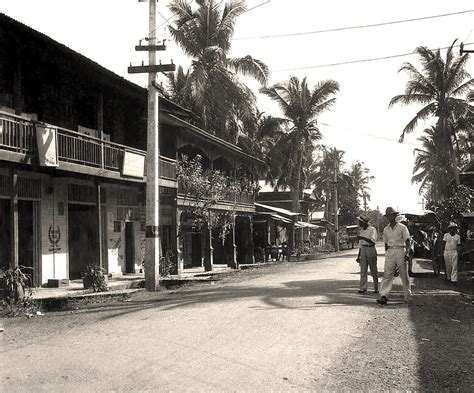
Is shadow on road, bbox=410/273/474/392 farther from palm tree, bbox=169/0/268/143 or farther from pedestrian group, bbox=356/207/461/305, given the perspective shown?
palm tree, bbox=169/0/268/143

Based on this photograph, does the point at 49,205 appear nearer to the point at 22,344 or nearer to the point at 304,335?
the point at 22,344

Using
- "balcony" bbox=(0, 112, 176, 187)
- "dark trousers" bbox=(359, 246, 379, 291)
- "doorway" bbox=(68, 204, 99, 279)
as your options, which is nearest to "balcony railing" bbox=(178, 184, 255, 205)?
"balcony" bbox=(0, 112, 176, 187)

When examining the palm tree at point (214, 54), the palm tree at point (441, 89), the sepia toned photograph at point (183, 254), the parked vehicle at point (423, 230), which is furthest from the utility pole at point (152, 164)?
the palm tree at point (441, 89)

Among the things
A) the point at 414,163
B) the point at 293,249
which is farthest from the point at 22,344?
the point at 414,163

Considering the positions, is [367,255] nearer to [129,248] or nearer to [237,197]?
[129,248]

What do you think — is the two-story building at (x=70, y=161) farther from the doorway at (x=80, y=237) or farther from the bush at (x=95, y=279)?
the bush at (x=95, y=279)

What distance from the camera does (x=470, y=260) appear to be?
55.6 feet

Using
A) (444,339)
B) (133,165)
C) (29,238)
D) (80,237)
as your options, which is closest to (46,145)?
(29,238)

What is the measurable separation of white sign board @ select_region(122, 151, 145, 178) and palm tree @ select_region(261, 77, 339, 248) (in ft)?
73.7

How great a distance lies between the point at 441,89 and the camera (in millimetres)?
32844

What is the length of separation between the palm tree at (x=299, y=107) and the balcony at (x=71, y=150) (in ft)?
67.6

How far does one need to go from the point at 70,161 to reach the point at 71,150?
1.52 ft

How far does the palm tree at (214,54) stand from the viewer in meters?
29.3

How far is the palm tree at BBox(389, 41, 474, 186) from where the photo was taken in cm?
3253
